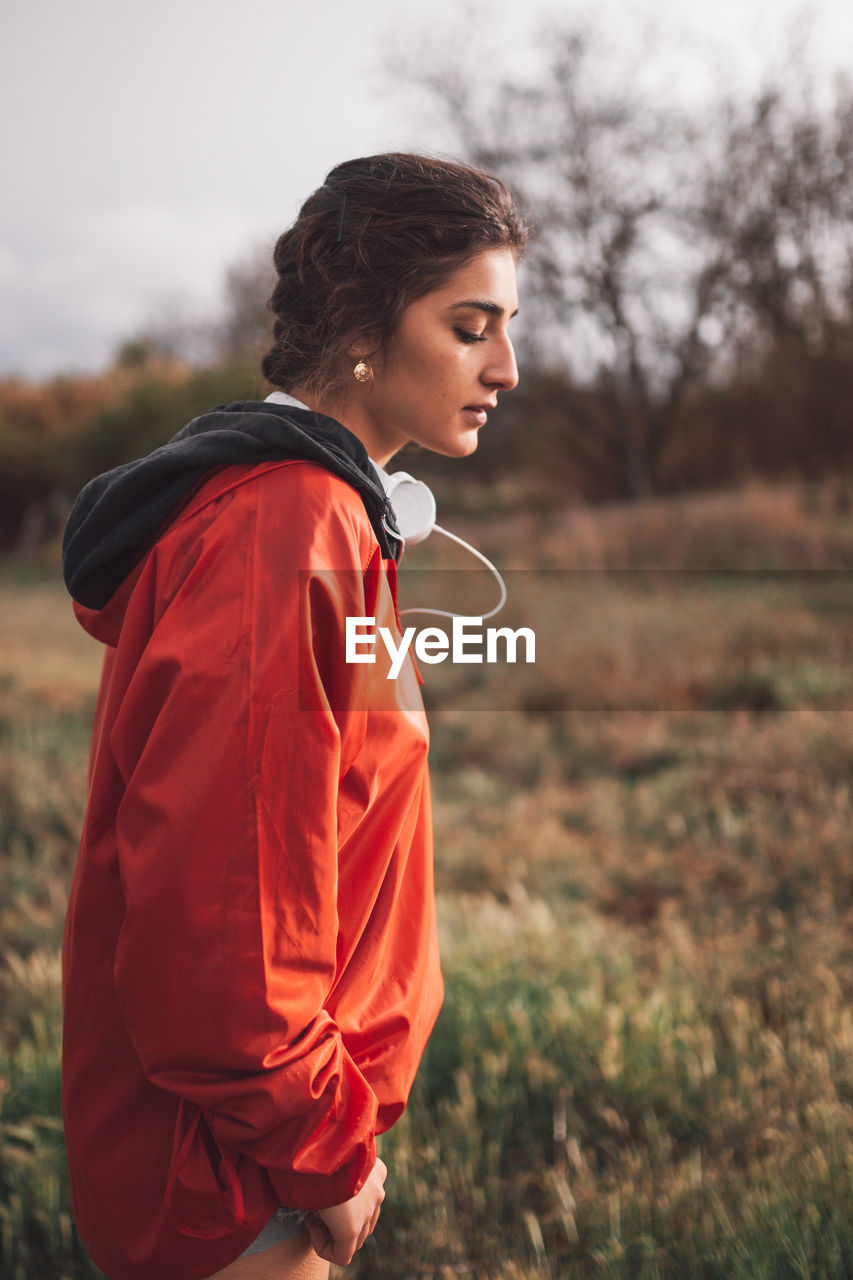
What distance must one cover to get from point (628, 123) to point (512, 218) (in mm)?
20418

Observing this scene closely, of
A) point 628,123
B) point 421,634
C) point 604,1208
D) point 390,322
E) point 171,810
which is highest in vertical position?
point 628,123

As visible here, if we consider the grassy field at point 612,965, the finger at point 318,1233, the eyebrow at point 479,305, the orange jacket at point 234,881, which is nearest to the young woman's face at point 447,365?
the eyebrow at point 479,305

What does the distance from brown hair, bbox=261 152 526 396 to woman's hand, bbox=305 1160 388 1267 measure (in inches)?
41.9

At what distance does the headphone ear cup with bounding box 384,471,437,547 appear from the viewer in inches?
57.6

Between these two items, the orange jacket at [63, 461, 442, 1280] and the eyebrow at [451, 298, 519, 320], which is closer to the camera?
the orange jacket at [63, 461, 442, 1280]

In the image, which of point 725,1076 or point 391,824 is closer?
point 391,824

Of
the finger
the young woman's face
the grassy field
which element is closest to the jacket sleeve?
the finger

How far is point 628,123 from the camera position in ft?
62.3

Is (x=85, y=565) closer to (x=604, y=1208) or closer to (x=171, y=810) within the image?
(x=171, y=810)

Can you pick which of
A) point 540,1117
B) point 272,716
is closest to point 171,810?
point 272,716

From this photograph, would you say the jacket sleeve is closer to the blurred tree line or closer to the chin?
the chin

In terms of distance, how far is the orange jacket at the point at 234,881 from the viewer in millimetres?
1029

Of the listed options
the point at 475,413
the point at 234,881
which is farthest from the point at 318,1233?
the point at 475,413

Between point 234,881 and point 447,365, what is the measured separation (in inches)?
29.7
